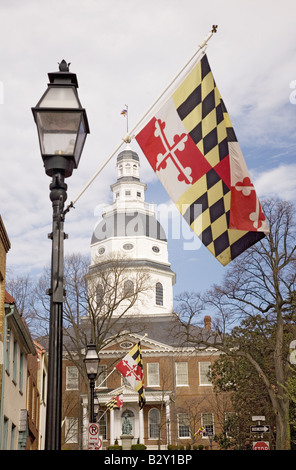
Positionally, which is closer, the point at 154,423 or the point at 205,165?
the point at 205,165

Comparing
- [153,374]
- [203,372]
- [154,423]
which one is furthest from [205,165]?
[153,374]

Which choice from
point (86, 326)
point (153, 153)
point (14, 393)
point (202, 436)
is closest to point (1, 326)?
point (14, 393)

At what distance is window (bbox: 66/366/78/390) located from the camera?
66.6 m

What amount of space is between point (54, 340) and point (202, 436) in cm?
5831

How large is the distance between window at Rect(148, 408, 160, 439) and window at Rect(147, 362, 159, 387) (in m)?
2.79

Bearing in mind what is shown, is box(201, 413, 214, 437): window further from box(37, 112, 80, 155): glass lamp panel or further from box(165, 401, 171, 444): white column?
box(37, 112, 80, 155): glass lamp panel

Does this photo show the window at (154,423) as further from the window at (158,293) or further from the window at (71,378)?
the window at (158,293)

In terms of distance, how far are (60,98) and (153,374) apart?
6209 cm

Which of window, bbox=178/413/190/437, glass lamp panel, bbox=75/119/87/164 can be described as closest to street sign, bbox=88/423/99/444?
glass lamp panel, bbox=75/119/87/164

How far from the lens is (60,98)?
23.0ft

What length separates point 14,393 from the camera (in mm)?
23375

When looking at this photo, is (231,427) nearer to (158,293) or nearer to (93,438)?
(93,438)

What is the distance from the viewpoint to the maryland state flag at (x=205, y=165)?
10625 mm

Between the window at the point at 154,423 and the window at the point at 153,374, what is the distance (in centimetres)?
279
